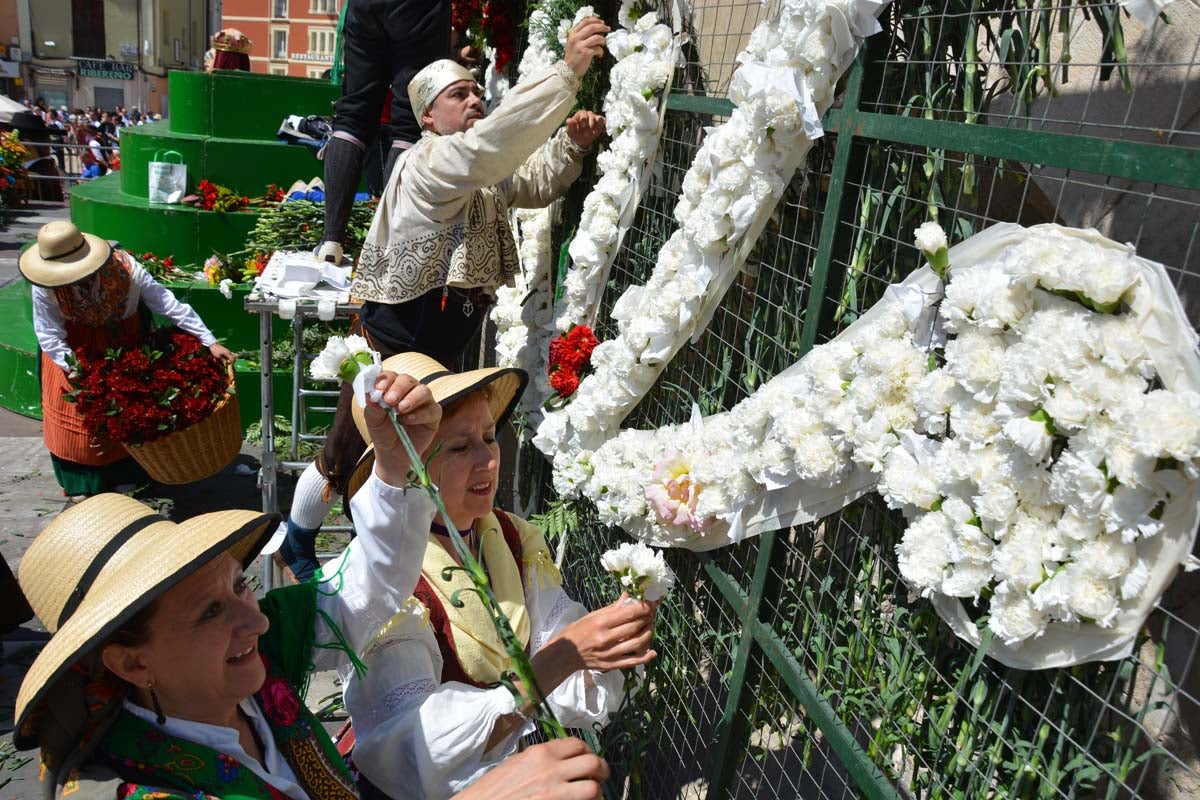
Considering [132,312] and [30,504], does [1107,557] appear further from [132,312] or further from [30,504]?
[30,504]

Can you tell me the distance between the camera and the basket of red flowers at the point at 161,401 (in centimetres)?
474

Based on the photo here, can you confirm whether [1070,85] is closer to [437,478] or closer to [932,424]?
[932,424]

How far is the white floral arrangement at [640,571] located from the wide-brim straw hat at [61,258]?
3586mm

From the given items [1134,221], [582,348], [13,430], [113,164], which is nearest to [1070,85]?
[1134,221]

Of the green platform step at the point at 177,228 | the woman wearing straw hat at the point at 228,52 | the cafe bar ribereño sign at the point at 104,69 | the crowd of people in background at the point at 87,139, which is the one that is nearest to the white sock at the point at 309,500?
the green platform step at the point at 177,228

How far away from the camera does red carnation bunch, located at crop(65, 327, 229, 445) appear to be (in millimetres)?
4734

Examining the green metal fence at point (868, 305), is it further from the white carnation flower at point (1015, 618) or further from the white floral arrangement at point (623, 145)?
the white floral arrangement at point (623, 145)

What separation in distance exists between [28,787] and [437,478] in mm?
2303

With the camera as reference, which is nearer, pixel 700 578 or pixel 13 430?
pixel 700 578

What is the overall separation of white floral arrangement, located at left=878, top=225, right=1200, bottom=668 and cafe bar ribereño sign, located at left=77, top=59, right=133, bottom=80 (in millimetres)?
49244

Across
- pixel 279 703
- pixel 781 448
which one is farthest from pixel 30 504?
pixel 781 448

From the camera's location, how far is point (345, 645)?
2.09 metres

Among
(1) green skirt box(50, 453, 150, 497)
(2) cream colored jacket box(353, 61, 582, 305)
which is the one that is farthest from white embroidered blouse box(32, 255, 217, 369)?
(2) cream colored jacket box(353, 61, 582, 305)

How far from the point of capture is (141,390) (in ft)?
15.7
